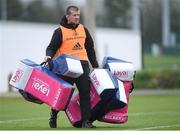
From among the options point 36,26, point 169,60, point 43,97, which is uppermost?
point 43,97

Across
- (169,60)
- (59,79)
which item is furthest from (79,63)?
(169,60)

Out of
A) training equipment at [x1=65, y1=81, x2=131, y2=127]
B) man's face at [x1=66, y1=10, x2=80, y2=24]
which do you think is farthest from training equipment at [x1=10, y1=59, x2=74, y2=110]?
man's face at [x1=66, y1=10, x2=80, y2=24]

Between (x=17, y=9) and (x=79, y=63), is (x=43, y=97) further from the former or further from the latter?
(x=17, y=9)

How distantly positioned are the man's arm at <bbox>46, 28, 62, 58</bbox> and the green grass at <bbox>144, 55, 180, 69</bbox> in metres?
31.5

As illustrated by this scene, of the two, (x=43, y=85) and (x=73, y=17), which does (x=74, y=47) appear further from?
(x=43, y=85)

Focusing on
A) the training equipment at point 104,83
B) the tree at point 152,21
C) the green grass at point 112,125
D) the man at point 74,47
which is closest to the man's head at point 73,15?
the man at point 74,47

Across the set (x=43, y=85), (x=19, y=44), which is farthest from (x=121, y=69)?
(x=19, y=44)

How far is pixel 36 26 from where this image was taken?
43.1 m

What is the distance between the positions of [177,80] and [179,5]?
14.3 m

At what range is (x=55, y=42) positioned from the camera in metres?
13.4

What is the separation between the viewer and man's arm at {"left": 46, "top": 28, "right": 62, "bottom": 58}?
13410 mm

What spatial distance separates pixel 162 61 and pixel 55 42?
33983 millimetres

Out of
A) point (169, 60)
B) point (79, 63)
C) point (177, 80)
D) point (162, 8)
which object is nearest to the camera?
point (79, 63)

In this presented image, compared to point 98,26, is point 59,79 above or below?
above
